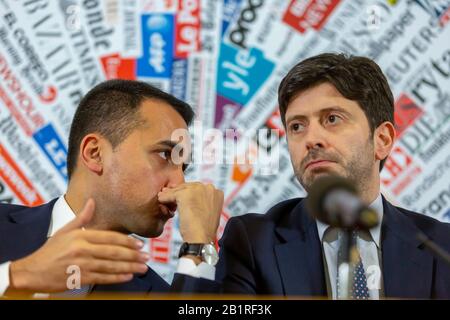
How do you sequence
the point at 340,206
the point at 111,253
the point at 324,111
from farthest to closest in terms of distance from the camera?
the point at 324,111 → the point at 111,253 → the point at 340,206

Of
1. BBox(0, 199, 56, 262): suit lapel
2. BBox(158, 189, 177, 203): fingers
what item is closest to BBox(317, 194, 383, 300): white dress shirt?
BBox(158, 189, 177, 203): fingers

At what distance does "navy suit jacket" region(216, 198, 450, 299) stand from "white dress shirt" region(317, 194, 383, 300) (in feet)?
0.04

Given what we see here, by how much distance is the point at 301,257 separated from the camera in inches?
61.9

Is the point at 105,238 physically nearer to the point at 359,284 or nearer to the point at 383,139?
the point at 359,284

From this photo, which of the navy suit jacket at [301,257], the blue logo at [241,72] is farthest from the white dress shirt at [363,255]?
the blue logo at [241,72]

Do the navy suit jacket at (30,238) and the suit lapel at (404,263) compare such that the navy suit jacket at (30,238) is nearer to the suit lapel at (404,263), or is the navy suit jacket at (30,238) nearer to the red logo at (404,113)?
the suit lapel at (404,263)

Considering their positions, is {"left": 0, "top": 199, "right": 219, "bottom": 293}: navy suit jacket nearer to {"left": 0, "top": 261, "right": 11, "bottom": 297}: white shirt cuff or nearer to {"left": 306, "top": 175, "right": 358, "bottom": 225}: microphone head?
{"left": 0, "top": 261, "right": 11, "bottom": 297}: white shirt cuff

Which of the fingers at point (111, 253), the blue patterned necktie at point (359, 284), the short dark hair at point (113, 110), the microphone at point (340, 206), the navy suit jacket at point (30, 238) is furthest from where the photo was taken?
the short dark hair at point (113, 110)

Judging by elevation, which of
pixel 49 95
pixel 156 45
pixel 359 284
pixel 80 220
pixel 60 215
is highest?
pixel 156 45

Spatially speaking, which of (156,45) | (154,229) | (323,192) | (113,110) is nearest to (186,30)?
(156,45)

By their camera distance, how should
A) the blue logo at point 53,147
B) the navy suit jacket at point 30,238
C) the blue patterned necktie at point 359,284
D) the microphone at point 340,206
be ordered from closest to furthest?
1. the microphone at point 340,206
2. the blue patterned necktie at point 359,284
3. the navy suit jacket at point 30,238
4. the blue logo at point 53,147

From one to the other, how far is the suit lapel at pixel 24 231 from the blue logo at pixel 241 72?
0.57 metres

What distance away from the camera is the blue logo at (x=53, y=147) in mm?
1829

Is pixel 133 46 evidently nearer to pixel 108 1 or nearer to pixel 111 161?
pixel 108 1
